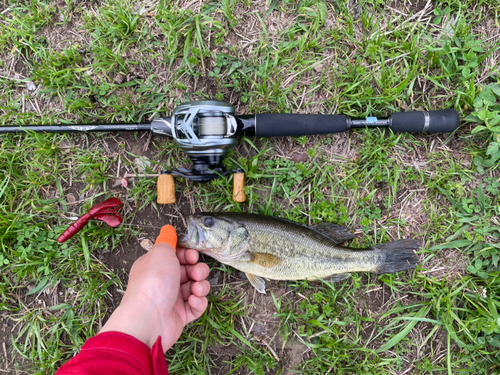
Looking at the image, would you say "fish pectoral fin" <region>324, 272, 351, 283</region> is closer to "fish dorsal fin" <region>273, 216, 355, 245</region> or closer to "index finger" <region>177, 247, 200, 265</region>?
"fish dorsal fin" <region>273, 216, 355, 245</region>

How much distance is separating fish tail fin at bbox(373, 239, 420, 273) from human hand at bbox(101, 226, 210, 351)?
1.96 metres

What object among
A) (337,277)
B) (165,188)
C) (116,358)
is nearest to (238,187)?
(165,188)

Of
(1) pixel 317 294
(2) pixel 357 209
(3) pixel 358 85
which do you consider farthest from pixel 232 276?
(3) pixel 358 85

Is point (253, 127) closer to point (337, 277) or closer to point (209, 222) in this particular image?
point (209, 222)

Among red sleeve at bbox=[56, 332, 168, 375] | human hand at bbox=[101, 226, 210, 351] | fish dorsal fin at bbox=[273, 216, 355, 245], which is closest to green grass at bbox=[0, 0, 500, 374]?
fish dorsal fin at bbox=[273, 216, 355, 245]

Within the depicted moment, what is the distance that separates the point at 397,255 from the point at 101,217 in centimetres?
338

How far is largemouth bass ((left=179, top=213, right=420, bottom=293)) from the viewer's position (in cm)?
323

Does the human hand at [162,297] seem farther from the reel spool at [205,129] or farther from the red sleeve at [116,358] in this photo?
the reel spool at [205,129]

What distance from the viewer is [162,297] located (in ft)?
9.51

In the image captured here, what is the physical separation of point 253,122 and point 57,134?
96.5 inches

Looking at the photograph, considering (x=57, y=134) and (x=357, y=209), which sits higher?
(x=57, y=134)

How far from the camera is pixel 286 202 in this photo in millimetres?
3666

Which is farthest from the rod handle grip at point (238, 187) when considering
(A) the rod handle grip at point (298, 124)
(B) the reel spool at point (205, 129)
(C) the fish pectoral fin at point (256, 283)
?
(C) the fish pectoral fin at point (256, 283)

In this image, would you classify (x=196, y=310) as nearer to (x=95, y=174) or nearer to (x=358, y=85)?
(x=95, y=174)
